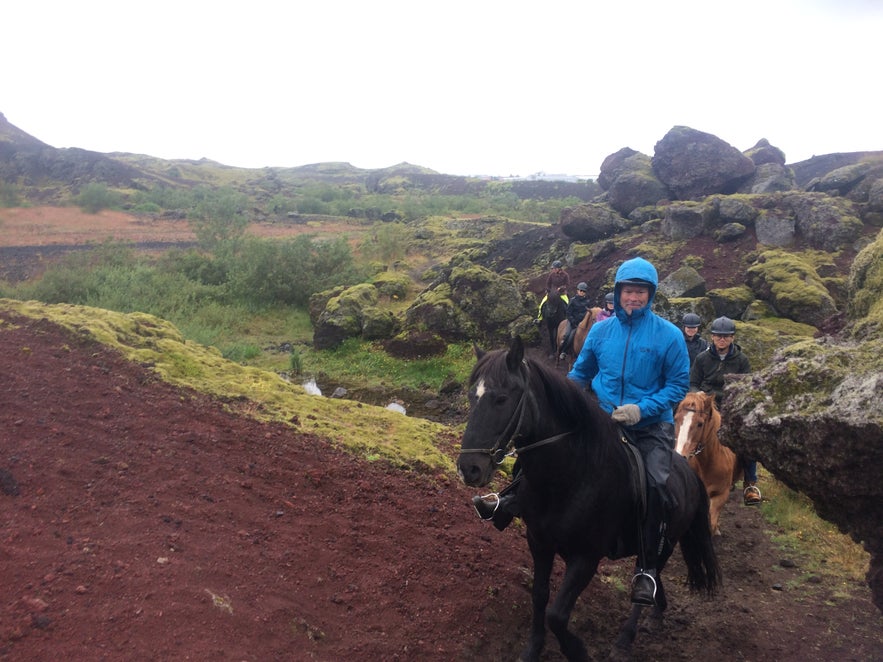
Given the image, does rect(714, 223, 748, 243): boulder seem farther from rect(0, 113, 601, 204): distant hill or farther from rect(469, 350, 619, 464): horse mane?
rect(0, 113, 601, 204): distant hill

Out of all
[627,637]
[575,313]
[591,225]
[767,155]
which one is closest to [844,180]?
[591,225]

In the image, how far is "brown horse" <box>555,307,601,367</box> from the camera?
11463 millimetres

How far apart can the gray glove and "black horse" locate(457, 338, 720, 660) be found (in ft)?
0.35

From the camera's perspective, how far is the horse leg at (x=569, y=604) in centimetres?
375

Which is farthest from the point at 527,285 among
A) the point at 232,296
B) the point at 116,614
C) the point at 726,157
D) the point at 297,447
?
the point at 116,614

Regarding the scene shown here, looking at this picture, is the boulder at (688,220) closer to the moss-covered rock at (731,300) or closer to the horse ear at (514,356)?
the moss-covered rock at (731,300)

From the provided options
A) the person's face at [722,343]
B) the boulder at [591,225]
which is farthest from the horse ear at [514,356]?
the boulder at [591,225]

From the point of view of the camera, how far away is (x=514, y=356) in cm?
347

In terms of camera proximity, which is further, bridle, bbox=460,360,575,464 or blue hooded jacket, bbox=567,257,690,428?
blue hooded jacket, bbox=567,257,690,428

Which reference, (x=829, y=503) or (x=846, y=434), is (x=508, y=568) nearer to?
(x=829, y=503)

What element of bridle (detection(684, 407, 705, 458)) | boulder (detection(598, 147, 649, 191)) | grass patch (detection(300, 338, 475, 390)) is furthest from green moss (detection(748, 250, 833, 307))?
boulder (detection(598, 147, 649, 191))

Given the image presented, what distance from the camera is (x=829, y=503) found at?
3990mm

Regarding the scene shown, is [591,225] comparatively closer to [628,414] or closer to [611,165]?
[611,165]

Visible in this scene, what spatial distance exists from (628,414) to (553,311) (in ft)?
35.7
